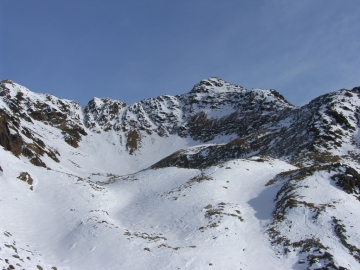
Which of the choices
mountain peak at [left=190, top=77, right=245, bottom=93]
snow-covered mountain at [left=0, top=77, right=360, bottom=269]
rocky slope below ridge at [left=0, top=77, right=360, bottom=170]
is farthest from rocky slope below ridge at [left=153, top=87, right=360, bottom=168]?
mountain peak at [left=190, top=77, right=245, bottom=93]

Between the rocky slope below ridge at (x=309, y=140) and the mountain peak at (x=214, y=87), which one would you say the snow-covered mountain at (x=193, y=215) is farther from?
the mountain peak at (x=214, y=87)

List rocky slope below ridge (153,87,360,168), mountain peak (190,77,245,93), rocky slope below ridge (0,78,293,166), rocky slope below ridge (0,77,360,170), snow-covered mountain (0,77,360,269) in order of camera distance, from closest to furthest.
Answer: snow-covered mountain (0,77,360,269) → rocky slope below ridge (153,87,360,168) → rocky slope below ridge (0,77,360,170) → rocky slope below ridge (0,78,293,166) → mountain peak (190,77,245,93)

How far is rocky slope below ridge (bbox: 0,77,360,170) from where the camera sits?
62.5 m

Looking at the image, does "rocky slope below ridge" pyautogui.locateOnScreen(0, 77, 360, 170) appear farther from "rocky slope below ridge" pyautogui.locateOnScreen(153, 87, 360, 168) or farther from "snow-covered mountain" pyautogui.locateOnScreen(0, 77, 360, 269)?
"snow-covered mountain" pyautogui.locateOnScreen(0, 77, 360, 269)

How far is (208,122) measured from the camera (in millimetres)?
149000

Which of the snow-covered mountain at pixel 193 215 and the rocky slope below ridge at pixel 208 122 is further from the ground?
the rocky slope below ridge at pixel 208 122

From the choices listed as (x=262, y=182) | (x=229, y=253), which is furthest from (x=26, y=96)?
(x=229, y=253)

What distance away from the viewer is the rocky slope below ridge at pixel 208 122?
205 feet

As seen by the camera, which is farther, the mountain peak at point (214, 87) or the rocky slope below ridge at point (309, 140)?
the mountain peak at point (214, 87)

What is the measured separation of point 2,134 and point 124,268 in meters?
35.1

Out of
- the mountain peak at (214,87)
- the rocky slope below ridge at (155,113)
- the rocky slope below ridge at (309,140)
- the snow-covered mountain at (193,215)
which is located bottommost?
the snow-covered mountain at (193,215)

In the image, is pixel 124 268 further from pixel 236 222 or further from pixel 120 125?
pixel 120 125

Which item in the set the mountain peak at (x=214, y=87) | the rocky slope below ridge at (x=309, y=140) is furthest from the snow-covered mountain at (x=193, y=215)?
the mountain peak at (x=214, y=87)

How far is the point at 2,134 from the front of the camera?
139ft
